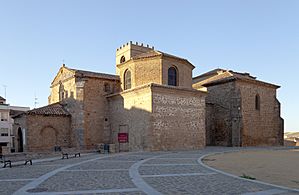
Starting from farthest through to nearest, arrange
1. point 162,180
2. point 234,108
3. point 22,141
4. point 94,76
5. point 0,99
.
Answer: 1. point 0,99
2. point 234,108
3. point 94,76
4. point 22,141
5. point 162,180

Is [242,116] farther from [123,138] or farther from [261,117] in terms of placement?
[123,138]

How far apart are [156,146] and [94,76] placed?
32.4 ft

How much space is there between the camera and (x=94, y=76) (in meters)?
25.5

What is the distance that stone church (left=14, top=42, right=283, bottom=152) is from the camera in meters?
21.6

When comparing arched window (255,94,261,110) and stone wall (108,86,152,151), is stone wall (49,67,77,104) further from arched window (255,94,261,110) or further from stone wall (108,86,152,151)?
arched window (255,94,261,110)

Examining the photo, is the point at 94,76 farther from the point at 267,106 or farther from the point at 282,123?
the point at 282,123

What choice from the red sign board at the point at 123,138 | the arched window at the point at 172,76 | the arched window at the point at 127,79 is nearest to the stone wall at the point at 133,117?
the red sign board at the point at 123,138

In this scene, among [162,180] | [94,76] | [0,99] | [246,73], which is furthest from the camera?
[0,99]

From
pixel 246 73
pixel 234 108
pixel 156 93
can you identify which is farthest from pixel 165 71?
pixel 246 73

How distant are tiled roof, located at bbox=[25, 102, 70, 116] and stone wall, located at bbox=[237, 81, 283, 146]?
1884cm

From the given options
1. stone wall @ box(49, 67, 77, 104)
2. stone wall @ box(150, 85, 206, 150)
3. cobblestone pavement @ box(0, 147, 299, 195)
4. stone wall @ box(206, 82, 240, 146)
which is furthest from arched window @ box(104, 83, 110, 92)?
cobblestone pavement @ box(0, 147, 299, 195)

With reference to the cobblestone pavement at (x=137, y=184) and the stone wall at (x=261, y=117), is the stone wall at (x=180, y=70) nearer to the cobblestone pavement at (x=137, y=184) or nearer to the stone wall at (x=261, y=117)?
the stone wall at (x=261, y=117)

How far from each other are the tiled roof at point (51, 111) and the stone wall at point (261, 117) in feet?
61.8

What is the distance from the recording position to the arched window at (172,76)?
24812 mm
